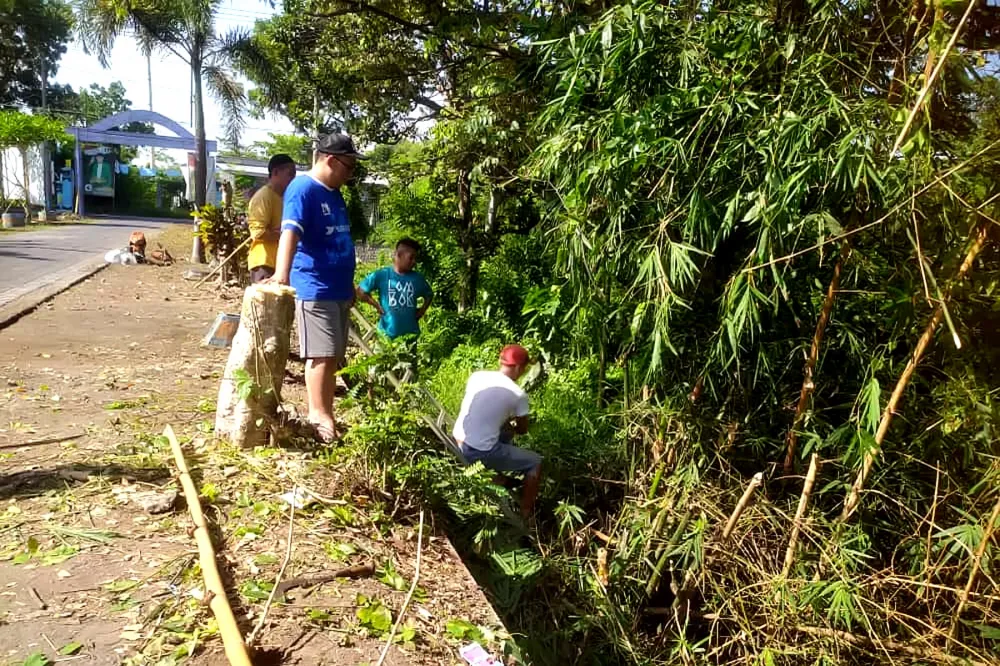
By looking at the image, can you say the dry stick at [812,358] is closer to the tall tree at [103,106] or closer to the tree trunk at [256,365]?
the tree trunk at [256,365]

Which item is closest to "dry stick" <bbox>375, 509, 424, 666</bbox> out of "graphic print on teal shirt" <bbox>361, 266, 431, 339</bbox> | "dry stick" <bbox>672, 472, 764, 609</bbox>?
"dry stick" <bbox>672, 472, 764, 609</bbox>

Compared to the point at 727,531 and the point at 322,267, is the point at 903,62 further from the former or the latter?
the point at 322,267

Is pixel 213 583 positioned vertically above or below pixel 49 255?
below

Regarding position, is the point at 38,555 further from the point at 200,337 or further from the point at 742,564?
the point at 200,337

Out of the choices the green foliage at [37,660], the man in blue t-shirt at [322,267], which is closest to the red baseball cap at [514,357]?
the man in blue t-shirt at [322,267]

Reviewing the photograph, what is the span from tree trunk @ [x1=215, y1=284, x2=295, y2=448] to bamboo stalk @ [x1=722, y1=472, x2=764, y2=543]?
258 centimetres

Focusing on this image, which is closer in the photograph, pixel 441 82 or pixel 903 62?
pixel 903 62

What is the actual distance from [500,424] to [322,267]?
1.42 metres

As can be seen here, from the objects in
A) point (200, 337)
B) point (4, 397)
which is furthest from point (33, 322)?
point (4, 397)

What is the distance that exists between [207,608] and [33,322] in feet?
21.6

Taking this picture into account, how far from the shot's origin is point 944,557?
367cm

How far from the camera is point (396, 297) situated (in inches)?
234

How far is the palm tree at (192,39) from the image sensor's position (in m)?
21.2

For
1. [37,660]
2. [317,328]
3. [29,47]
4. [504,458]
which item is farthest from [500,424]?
[29,47]
